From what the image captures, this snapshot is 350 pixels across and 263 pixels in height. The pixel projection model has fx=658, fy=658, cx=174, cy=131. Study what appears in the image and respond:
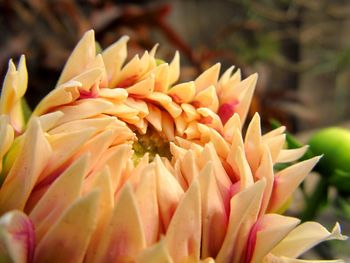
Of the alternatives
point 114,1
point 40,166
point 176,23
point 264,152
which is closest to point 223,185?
point 264,152

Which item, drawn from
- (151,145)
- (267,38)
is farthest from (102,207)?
(267,38)

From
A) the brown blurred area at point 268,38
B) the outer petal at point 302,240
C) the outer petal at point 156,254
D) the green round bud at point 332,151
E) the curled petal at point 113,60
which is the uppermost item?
the curled petal at point 113,60

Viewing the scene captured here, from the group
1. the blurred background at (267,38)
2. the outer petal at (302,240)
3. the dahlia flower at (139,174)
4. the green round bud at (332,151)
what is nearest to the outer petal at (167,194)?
the dahlia flower at (139,174)

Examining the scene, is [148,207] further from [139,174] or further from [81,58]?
[81,58]

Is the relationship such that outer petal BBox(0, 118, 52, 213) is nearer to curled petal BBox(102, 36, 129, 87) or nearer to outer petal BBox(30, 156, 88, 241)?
outer petal BBox(30, 156, 88, 241)

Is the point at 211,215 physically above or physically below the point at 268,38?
above

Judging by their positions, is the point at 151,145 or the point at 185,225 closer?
the point at 185,225

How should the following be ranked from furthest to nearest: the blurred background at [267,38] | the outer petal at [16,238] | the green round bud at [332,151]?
1. the blurred background at [267,38]
2. the green round bud at [332,151]
3. the outer petal at [16,238]

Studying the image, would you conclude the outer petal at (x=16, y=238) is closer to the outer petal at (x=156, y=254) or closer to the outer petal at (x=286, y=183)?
the outer petal at (x=156, y=254)
